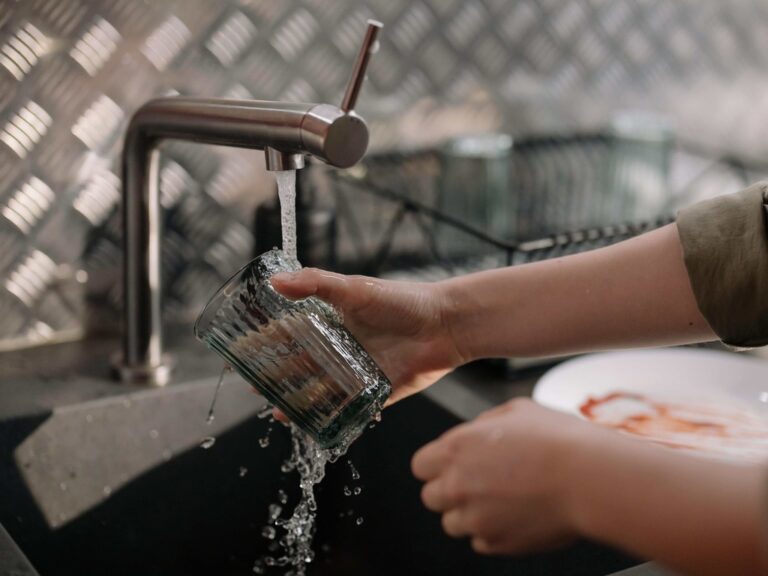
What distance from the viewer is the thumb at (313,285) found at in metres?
0.89

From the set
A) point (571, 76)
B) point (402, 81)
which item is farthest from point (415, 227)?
point (571, 76)

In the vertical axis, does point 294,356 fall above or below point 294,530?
above

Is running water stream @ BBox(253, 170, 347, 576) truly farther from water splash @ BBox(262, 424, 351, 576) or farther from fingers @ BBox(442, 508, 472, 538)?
fingers @ BBox(442, 508, 472, 538)

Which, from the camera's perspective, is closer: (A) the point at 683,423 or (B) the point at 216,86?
(A) the point at 683,423

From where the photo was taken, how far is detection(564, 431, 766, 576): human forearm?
55 centimetres

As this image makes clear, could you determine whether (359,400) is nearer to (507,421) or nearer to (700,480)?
(507,421)

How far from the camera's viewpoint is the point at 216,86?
1449mm

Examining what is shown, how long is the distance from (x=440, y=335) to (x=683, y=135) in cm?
120

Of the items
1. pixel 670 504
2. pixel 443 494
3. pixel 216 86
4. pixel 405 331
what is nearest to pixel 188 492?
pixel 405 331

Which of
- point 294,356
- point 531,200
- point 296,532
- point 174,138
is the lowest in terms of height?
point 296,532

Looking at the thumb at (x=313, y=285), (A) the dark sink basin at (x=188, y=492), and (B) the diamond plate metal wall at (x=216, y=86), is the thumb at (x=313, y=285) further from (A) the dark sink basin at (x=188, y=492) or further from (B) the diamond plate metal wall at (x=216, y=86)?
(B) the diamond plate metal wall at (x=216, y=86)

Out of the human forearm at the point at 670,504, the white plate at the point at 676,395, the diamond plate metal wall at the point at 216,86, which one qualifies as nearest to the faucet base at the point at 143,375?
the diamond plate metal wall at the point at 216,86

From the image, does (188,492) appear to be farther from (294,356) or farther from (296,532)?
(294,356)

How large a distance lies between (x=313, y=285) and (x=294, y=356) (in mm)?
74
